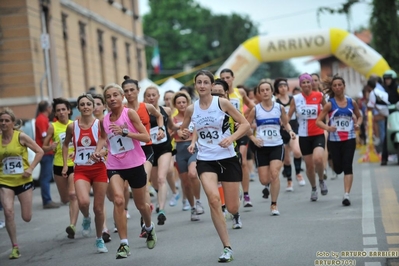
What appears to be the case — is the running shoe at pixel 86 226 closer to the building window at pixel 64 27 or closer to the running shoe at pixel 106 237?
the running shoe at pixel 106 237

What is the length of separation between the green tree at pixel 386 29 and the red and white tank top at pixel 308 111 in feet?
57.2

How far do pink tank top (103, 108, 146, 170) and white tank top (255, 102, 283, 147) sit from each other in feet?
12.1

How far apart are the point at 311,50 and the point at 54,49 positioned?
885 cm

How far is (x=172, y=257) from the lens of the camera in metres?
9.95

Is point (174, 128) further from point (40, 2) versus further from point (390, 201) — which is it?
point (40, 2)

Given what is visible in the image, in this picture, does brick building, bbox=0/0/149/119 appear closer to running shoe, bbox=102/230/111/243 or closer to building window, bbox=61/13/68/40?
building window, bbox=61/13/68/40

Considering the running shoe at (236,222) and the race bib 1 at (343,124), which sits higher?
the race bib 1 at (343,124)

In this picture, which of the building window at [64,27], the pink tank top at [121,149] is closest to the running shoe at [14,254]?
the pink tank top at [121,149]

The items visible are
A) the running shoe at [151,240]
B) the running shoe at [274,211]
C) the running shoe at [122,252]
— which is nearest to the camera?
the running shoe at [122,252]

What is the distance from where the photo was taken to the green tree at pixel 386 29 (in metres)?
32.1

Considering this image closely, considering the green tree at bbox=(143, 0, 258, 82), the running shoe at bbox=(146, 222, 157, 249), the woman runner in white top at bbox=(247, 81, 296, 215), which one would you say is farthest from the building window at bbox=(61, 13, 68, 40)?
the green tree at bbox=(143, 0, 258, 82)

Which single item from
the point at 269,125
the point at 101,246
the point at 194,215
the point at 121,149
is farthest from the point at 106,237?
the point at 269,125

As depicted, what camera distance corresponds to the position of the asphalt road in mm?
9391

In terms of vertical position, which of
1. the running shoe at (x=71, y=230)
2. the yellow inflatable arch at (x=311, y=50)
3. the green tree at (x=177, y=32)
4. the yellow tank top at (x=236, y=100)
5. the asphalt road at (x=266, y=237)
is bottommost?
the asphalt road at (x=266, y=237)
